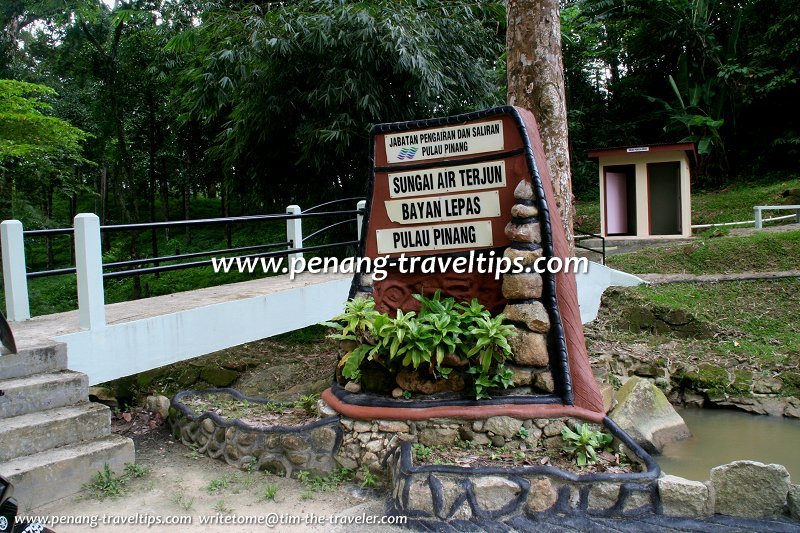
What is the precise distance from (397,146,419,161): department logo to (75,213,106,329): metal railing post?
2391mm

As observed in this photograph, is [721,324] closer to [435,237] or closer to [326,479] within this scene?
[435,237]

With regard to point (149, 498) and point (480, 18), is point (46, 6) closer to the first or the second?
point (480, 18)

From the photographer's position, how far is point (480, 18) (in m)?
11.9

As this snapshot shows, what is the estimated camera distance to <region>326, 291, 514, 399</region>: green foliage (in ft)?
14.2

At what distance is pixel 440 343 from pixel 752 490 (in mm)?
2024

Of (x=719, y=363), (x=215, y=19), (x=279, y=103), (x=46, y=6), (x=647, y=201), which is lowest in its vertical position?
(x=719, y=363)

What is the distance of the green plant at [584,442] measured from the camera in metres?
4.05

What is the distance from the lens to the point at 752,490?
12.0 feet

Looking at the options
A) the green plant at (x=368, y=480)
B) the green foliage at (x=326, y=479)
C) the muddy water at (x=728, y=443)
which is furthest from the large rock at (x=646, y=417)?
the green foliage at (x=326, y=479)

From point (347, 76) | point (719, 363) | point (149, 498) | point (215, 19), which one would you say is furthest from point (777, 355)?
point (215, 19)

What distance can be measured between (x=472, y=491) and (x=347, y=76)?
6901mm

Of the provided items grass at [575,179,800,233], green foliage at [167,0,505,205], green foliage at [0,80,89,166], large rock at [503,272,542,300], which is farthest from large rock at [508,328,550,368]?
grass at [575,179,800,233]

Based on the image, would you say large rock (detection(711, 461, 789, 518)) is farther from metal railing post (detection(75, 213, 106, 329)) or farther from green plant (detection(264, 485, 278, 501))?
metal railing post (detection(75, 213, 106, 329))

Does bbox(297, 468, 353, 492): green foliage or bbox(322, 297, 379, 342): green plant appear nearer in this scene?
bbox(297, 468, 353, 492): green foliage
